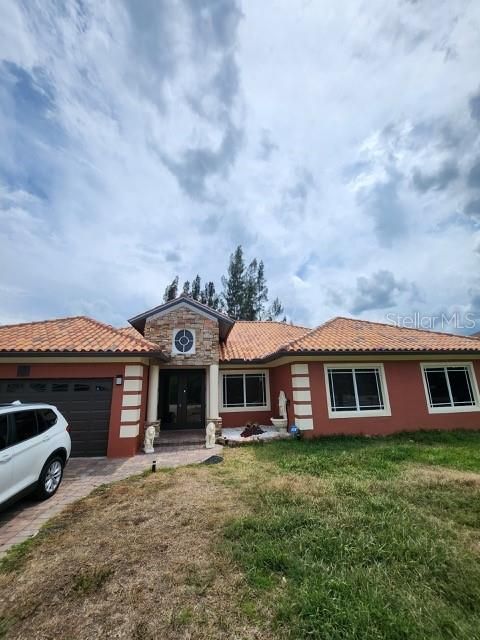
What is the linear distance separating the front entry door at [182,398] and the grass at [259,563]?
6.97 m

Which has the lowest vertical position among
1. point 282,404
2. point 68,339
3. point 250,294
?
point 282,404

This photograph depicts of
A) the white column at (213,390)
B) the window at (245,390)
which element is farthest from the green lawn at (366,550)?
the window at (245,390)

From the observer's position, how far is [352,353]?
10.9 metres

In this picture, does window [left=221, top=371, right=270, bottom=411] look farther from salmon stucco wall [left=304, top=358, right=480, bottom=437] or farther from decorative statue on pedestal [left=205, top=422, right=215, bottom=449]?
salmon stucco wall [left=304, top=358, right=480, bottom=437]

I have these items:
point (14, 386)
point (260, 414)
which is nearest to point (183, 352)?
point (260, 414)

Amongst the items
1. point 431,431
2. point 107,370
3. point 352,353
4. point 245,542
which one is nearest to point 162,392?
point 107,370

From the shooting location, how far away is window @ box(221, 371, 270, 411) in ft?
43.7

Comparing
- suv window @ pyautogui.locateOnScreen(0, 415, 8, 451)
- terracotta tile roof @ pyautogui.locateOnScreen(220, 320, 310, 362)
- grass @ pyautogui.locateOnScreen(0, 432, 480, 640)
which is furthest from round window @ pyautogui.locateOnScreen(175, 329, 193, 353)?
suv window @ pyautogui.locateOnScreen(0, 415, 8, 451)

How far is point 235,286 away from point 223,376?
21.5 metres

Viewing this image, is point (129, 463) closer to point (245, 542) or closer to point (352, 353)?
point (245, 542)

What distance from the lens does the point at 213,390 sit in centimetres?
1175

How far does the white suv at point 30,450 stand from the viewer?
15.3 feet

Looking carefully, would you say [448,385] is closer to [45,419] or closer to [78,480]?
[78,480]

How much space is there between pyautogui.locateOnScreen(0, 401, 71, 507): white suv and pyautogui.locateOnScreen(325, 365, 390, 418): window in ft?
29.0
